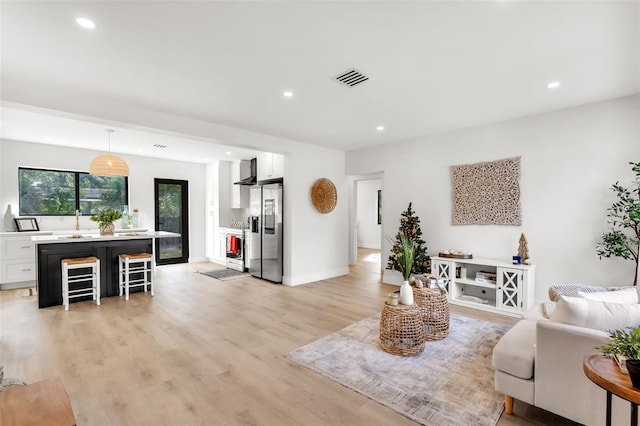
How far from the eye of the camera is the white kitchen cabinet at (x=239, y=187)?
715cm

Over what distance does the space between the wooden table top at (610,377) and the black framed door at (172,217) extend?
7.96 metres

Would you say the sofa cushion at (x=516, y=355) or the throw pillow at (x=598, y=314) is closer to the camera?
the throw pillow at (x=598, y=314)

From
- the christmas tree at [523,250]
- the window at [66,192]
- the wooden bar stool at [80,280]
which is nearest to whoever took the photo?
the christmas tree at [523,250]

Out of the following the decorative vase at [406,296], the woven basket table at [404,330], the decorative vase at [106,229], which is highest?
the decorative vase at [106,229]

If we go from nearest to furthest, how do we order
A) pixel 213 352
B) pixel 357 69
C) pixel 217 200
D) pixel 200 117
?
pixel 357 69, pixel 213 352, pixel 200 117, pixel 217 200

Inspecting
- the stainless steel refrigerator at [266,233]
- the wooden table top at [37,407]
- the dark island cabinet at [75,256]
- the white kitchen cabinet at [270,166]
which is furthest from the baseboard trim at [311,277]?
the wooden table top at [37,407]

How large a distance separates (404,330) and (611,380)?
5.43ft

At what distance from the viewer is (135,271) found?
195 inches

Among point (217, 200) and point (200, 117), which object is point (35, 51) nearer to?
point (200, 117)

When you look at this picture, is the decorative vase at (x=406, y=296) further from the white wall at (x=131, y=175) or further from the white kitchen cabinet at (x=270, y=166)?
the white wall at (x=131, y=175)

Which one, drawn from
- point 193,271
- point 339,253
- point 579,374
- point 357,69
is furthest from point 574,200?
point 193,271

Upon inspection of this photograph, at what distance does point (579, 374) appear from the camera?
1733 mm

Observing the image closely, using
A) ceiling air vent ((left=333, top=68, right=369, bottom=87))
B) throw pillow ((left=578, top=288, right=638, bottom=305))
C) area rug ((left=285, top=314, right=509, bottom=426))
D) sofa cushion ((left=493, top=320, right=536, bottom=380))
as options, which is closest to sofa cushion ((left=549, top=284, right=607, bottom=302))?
throw pillow ((left=578, top=288, right=638, bottom=305))

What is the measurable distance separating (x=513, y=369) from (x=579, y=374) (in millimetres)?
351
